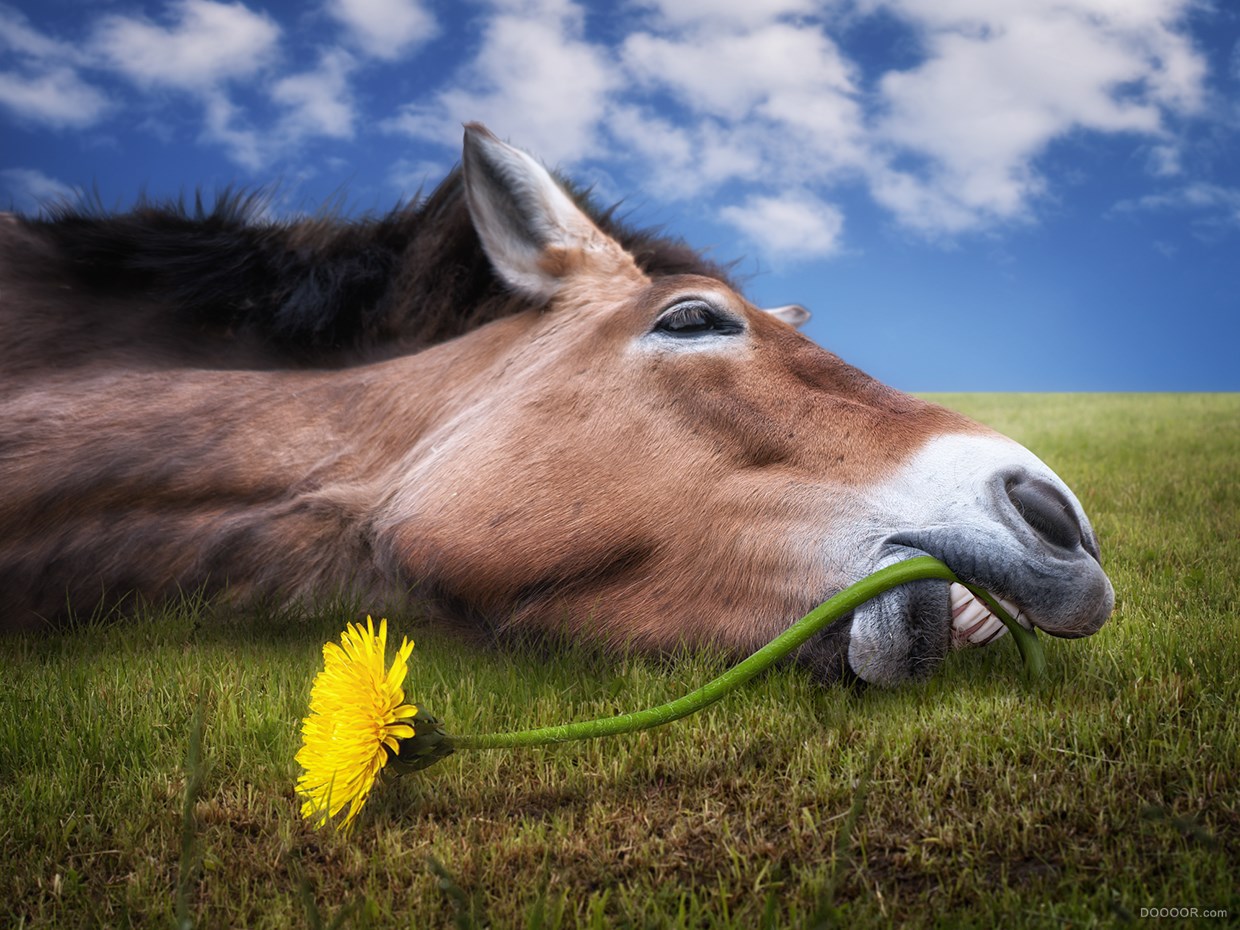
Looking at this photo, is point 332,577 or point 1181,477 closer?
point 332,577

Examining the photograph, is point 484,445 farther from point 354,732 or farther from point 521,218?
point 354,732

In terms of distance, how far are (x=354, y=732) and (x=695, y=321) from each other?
1712mm

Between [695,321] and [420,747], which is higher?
[695,321]

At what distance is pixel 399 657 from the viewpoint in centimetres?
168

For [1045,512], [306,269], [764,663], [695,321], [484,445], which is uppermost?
[306,269]

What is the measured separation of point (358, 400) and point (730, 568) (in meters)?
1.67

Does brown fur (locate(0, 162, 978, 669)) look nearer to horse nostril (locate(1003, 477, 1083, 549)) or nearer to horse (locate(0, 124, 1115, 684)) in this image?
horse (locate(0, 124, 1115, 684))

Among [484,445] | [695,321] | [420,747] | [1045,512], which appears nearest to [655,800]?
[420,747]

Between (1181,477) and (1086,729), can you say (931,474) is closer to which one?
(1086,729)

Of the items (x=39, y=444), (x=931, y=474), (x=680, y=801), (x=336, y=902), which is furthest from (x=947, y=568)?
(x=39, y=444)

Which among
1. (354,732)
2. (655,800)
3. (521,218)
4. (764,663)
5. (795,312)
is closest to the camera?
(354,732)

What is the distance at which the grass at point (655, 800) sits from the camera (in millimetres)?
1450

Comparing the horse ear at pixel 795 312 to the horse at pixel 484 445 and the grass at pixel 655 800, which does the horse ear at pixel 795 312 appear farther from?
the grass at pixel 655 800

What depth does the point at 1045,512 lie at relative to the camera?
2133 millimetres
